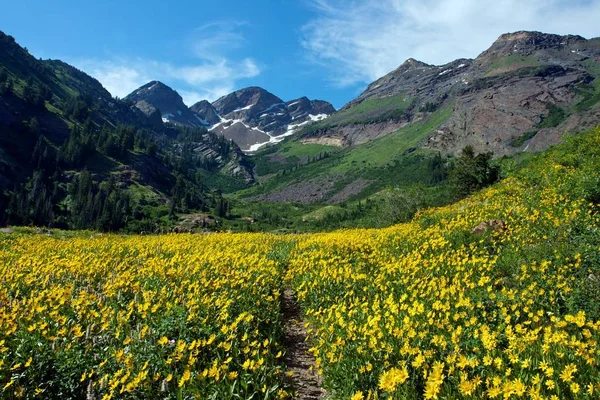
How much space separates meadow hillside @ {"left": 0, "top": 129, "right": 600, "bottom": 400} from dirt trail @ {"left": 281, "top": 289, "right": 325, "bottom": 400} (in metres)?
0.31

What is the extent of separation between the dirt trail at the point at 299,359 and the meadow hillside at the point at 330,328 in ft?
1.03

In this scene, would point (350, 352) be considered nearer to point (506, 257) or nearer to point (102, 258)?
point (506, 257)

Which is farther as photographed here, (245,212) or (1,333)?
(245,212)

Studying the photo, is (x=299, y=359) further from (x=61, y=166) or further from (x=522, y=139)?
(x=522, y=139)

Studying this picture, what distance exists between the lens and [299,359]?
280 inches

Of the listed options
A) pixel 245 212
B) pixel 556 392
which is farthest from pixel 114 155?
pixel 556 392

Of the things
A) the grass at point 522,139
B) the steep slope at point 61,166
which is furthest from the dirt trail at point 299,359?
the grass at point 522,139

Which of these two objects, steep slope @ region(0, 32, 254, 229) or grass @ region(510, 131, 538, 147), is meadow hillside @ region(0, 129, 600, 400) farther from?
grass @ region(510, 131, 538, 147)

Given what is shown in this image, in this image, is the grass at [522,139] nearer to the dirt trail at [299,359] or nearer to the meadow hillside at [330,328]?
the meadow hillside at [330,328]

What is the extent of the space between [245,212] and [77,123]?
321 feet

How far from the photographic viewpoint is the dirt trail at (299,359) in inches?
231

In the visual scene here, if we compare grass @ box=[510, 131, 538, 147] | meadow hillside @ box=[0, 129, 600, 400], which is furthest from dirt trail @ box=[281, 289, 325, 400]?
grass @ box=[510, 131, 538, 147]

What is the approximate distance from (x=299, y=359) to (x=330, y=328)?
1454mm

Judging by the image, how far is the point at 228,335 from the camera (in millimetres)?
5938
